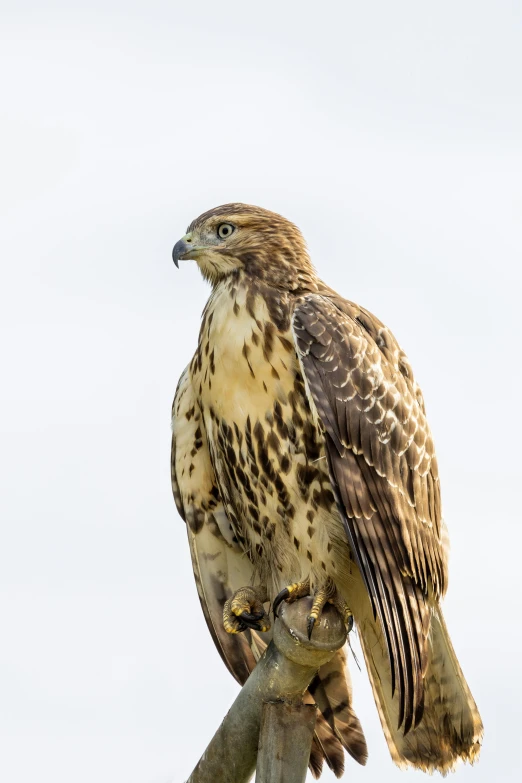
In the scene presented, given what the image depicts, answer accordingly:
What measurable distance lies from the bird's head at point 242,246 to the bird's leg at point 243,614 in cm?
164

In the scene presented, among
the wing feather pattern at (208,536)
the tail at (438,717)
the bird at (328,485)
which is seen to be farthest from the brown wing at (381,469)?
the wing feather pattern at (208,536)

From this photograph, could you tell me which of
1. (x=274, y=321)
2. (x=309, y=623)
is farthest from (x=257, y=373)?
(x=309, y=623)

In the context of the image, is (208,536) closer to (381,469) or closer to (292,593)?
(292,593)

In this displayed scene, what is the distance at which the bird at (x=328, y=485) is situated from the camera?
627cm

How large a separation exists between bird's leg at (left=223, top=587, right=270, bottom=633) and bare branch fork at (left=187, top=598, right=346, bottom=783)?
38.8 inches

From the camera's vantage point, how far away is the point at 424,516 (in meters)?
6.64

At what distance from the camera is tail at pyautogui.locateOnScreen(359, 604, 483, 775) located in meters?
6.35

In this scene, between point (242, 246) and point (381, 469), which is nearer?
point (381, 469)

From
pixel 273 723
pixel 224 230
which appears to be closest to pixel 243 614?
pixel 273 723

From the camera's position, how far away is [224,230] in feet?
23.1

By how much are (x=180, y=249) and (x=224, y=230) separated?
Answer: 264mm

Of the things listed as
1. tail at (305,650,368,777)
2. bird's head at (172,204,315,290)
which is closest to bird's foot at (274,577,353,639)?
tail at (305,650,368,777)

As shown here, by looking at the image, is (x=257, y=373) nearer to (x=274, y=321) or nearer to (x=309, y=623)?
(x=274, y=321)

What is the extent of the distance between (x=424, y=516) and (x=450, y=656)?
70 centimetres
